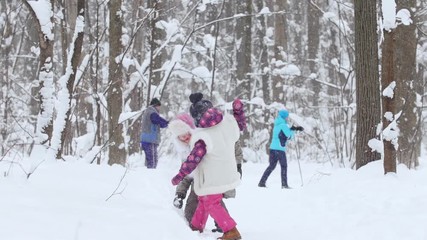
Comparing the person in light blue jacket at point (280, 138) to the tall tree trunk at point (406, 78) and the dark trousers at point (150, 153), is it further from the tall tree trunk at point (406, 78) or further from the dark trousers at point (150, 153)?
the dark trousers at point (150, 153)

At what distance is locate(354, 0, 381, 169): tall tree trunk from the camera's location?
25.6 ft

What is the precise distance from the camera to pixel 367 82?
783cm

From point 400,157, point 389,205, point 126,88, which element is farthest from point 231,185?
point 126,88

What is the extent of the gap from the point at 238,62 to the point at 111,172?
11869 mm

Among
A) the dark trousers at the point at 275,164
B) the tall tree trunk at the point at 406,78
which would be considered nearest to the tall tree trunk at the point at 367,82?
the tall tree trunk at the point at 406,78

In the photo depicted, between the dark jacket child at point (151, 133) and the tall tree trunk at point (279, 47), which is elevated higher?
the tall tree trunk at point (279, 47)

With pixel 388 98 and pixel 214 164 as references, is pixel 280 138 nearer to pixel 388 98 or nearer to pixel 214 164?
pixel 388 98

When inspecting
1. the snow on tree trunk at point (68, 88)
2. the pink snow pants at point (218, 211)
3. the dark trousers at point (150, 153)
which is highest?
the snow on tree trunk at point (68, 88)

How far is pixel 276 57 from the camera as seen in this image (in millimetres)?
17438

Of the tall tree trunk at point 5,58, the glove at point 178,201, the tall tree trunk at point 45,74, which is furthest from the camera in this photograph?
the tall tree trunk at point 5,58

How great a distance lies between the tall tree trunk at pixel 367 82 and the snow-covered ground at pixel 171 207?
0.41 m

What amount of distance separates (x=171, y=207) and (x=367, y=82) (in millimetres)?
3937

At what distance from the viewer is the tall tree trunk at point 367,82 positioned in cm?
779

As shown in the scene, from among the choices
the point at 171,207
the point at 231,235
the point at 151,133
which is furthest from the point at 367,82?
the point at 151,133
